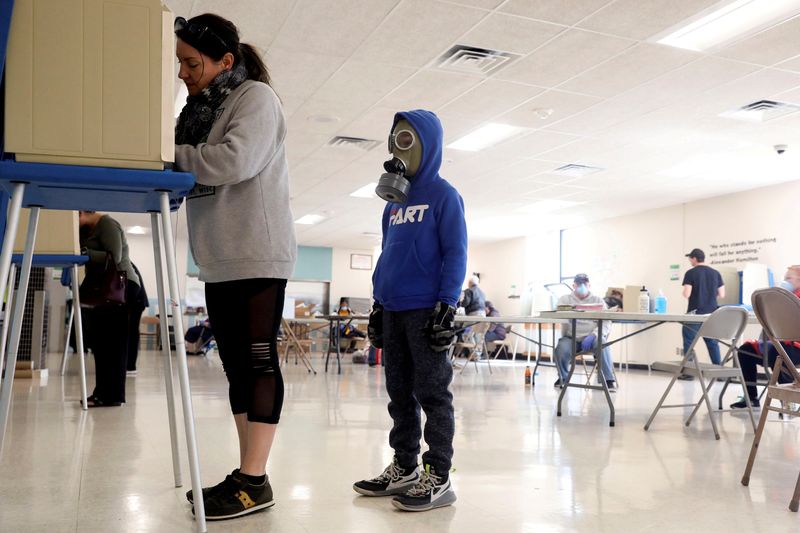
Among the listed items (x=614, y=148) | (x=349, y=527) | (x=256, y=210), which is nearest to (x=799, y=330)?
(x=349, y=527)

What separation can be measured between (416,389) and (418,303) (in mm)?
262

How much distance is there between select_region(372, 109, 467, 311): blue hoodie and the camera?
2.16 metres

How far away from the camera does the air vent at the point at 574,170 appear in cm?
865

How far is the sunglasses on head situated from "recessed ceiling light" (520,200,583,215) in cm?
949

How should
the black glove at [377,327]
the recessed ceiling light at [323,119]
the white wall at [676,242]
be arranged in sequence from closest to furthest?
the black glove at [377,327], the recessed ceiling light at [323,119], the white wall at [676,242]

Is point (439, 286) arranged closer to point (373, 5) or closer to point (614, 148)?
point (373, 5)

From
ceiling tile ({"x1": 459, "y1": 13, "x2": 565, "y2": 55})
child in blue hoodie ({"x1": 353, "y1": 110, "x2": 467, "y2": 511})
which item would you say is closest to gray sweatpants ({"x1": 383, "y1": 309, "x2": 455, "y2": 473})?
child in blue hoodie ({"x1": 353, "y1": 110, "x2": 467, "y2": 511})

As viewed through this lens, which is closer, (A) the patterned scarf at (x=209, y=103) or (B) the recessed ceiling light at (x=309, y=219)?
(A) the patterned scarf at (x=209, y=103)

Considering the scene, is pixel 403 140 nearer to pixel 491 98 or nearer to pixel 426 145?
pixel 426 145

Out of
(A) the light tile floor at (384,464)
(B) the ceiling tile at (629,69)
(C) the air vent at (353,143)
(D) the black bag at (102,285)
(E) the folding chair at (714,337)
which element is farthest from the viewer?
(C) the air vent at (353,143)

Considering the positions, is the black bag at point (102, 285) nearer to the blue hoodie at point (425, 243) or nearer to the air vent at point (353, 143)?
the blue hoodie at point (425, 243)

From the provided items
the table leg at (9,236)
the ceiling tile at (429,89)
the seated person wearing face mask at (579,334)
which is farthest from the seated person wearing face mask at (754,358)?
the table leg at (9,236)

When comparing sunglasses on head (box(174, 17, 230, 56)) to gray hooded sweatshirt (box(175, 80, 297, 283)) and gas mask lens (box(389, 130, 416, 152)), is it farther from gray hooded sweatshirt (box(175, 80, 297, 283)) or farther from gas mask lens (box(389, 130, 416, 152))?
gas mask lens (box(389, 130, 416, 152))

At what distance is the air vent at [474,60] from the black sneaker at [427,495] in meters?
3.63
